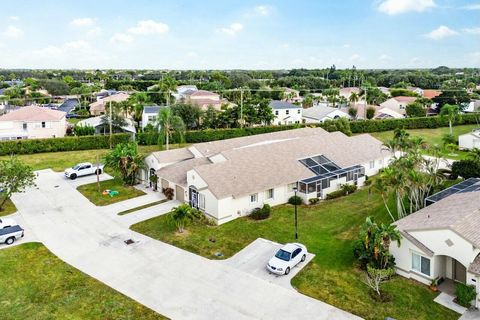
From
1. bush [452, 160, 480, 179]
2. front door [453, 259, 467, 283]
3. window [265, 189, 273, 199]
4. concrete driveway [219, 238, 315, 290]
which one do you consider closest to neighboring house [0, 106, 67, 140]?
window [265, 189, 273, 199]

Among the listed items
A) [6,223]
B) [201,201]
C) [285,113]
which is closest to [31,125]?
[6,223]

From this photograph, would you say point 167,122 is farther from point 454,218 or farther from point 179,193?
point 454,218

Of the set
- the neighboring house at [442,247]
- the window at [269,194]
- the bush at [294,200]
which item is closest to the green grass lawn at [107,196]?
the window at [269,194]

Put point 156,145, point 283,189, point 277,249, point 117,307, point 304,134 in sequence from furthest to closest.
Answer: point 156,145 < point 304,134 < point 283,189 < point 277,249 < point 117,307

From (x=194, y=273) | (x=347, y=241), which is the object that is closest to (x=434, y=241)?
(x=347, y=241)

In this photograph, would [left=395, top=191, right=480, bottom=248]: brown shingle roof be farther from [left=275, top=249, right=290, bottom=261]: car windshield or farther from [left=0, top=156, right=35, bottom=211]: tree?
[left=0, top=156, right=35, bottom=211]: tree

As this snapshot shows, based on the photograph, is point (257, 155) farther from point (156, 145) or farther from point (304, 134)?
point (156, 145)
